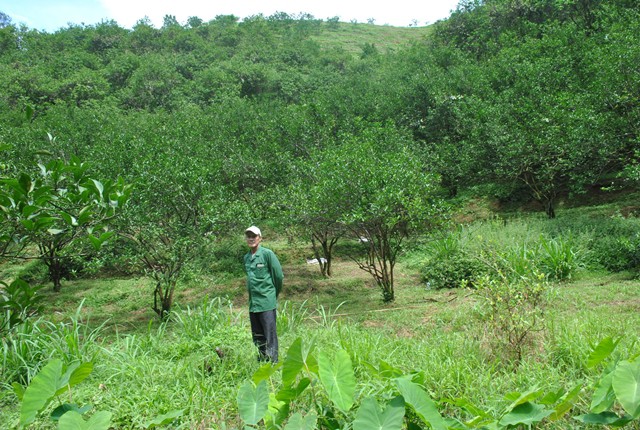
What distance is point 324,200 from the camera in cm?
1013

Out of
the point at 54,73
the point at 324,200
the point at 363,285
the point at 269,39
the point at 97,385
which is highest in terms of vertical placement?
the point at 269,39

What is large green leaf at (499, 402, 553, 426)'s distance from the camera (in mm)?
2318

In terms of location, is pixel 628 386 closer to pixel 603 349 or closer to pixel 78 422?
pixel 603 349

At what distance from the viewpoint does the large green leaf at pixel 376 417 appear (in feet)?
7.27

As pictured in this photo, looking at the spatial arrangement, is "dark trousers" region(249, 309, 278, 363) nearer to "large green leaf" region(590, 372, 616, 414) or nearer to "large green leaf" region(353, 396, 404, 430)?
"large green leaf" region(353, 396, 404, 430)

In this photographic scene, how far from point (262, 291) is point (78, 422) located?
276cm

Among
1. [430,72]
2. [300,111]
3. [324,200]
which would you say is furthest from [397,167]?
[430,72]

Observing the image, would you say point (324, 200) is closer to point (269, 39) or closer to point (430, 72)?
point (430, 72)

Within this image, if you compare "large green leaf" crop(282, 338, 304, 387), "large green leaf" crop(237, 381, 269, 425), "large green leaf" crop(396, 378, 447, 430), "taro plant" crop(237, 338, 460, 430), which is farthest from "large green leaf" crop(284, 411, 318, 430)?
"large green leaf" crop(396, 378, 447, 430)

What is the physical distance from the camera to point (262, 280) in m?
5.00

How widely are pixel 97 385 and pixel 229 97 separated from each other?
3164 cm

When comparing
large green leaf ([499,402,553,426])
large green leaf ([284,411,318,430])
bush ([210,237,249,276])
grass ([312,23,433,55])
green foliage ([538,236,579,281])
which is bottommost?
bush ([210,237,249,276])

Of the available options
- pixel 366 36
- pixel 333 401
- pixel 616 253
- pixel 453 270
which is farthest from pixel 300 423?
pixel 366 36

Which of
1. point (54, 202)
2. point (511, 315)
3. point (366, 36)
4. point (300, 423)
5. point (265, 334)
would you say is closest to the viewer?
point (300, 423)
